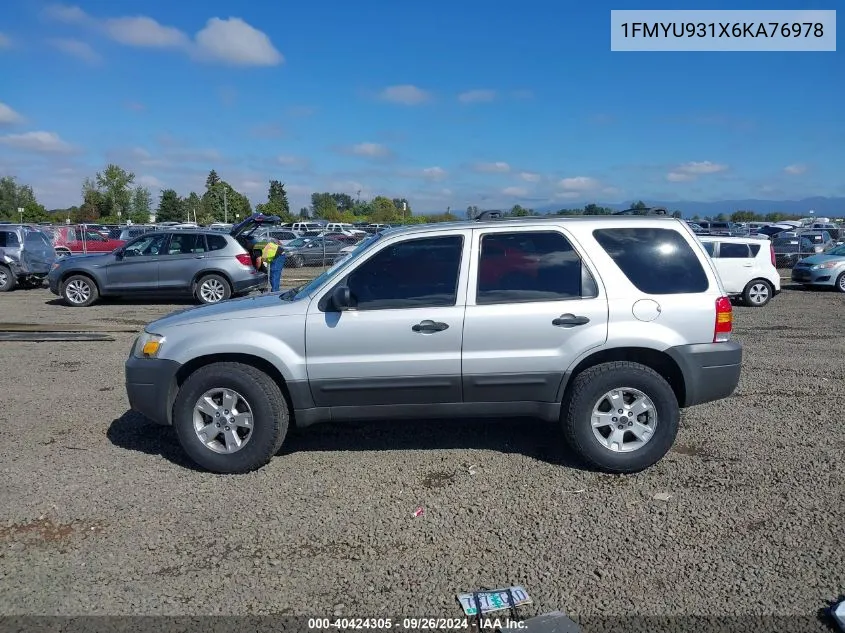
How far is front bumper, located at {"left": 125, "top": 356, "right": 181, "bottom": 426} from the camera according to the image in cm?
484

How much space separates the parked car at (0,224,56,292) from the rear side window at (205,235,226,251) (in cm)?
624

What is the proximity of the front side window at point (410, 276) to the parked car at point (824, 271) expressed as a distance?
16695mm

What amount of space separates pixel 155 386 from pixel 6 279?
15512mm

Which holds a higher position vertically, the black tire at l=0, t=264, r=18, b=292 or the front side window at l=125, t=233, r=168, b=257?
the front side window at l=125, t=233, r=168, b=257

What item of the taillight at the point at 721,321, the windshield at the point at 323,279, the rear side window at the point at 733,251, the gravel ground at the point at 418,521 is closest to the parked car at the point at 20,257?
the gravel ground at the point at 418,521

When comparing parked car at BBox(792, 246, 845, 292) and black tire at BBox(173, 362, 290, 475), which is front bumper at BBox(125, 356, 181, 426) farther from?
parked car at BBox(792, 246, 845, 292)

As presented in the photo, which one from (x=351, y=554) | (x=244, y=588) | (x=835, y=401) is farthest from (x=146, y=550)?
(x=835, y=401)

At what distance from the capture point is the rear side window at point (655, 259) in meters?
4.84

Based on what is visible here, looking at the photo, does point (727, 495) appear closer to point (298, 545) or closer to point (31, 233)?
point (298, 545)

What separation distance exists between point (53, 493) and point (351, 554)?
88.6 inches

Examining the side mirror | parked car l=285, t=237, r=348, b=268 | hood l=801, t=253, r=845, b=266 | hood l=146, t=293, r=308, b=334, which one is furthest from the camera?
parked car l=285, t=237, r=348, b=268

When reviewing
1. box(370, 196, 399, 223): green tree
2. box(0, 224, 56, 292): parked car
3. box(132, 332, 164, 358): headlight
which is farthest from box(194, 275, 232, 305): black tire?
box(370, 196, 399, 223): green tree

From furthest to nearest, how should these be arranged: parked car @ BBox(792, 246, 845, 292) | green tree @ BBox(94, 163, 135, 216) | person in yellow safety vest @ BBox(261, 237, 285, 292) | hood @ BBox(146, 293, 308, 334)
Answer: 1. green tree @ BBox(94, 163, 135, 216)
2. parked car @ BBox(792, 246, 845, 292)
3. person in yellow safety vest @ BBox(261, 237, 285, 292)
4. hood @ BBox(146, 293, 308, 334)

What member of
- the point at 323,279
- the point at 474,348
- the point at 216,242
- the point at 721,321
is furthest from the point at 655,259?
the point at 216,242
